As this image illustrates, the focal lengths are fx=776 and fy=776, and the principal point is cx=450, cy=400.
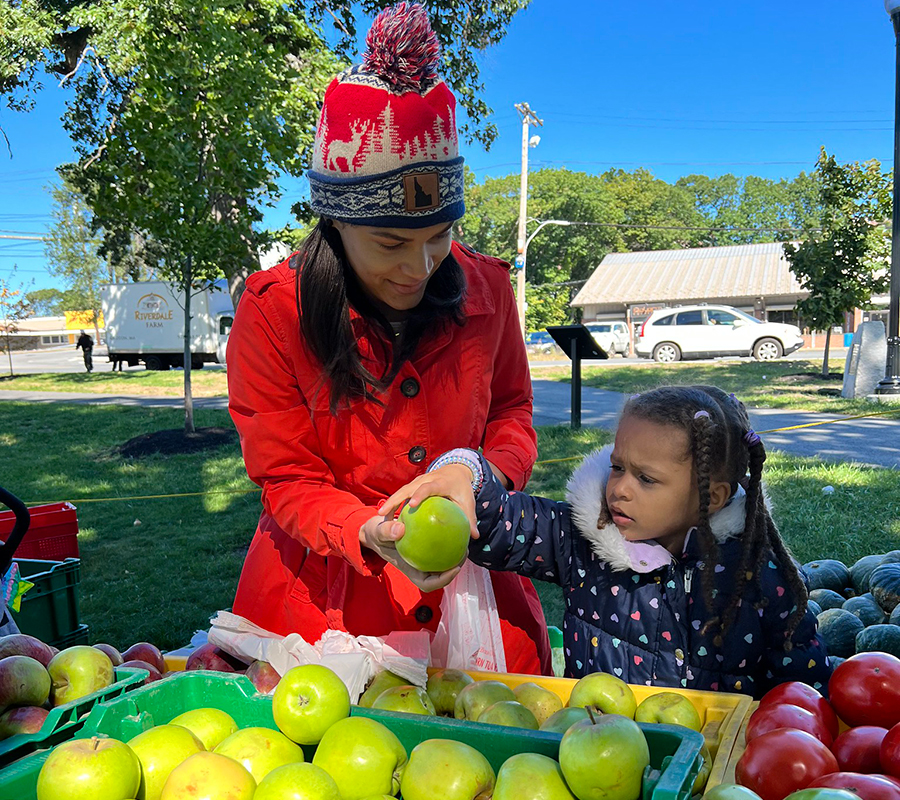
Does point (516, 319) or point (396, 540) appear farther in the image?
point (516, 319)

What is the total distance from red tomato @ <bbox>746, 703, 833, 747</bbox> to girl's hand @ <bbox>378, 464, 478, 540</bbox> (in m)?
0.77

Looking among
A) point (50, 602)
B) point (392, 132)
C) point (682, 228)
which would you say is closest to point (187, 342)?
point (50, 602)

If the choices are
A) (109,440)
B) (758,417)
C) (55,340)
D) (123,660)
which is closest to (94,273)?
(55,340)

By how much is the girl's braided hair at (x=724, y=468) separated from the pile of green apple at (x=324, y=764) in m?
0.94

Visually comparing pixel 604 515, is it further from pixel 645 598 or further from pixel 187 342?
pixel 187 342

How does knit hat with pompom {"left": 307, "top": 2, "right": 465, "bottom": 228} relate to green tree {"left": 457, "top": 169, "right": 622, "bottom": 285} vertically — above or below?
below

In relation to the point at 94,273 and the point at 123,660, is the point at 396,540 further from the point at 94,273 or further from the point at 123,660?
the point at 94,273

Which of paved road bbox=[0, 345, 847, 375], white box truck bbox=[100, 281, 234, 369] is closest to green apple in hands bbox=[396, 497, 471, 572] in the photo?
paved road bbox=[0, 345, 847, 375]

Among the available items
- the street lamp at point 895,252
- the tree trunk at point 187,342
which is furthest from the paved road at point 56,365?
the street lamp at point 895,252

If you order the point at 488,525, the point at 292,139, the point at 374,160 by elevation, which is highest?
the point at 292,139

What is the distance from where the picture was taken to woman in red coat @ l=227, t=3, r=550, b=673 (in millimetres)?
1864

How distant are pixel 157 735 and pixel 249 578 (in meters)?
0.76

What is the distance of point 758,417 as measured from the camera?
12.0 meters

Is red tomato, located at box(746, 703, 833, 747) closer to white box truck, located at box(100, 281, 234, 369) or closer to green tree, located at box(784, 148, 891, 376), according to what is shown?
green tree, located at box(784, 148, 891, 376)
